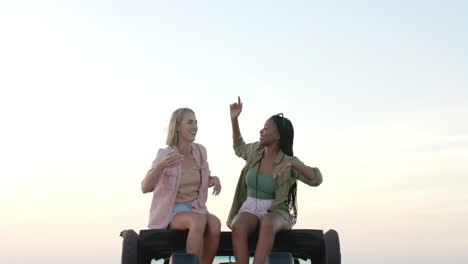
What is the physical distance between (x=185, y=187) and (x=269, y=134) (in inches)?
42.1

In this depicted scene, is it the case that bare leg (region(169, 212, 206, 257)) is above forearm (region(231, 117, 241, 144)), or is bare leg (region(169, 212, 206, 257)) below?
below

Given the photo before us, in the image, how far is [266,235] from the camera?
6.44 m

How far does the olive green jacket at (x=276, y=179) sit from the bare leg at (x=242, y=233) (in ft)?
1.15

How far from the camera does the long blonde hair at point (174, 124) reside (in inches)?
272

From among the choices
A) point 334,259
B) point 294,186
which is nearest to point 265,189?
point 294,186

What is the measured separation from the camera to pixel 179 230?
6547 mm

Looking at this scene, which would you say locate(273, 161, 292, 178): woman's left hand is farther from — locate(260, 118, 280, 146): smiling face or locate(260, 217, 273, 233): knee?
locate(260, 118, 280, 146): smiling face

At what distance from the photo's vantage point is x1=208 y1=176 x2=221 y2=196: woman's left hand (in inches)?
274

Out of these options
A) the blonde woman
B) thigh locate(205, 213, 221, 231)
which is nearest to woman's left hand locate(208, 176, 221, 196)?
the blonde woman

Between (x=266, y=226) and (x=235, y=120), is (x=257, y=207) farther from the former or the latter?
(x=235, y=120)

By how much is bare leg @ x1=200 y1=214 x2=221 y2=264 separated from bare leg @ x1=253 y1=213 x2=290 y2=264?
0.41m

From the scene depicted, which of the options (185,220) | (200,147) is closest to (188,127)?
(200,147)

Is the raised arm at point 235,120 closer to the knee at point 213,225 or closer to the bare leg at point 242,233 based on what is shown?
the bare leg at point 242,233

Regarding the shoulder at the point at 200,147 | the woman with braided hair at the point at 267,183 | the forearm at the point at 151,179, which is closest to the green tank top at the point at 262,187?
the woman with braided hair at the point at 267,183
